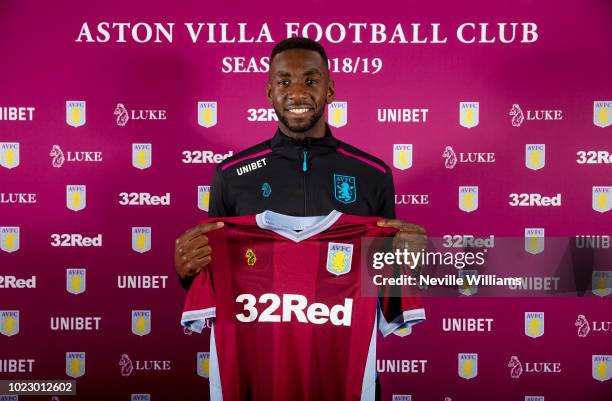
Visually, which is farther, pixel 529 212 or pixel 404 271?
pixel 529 212

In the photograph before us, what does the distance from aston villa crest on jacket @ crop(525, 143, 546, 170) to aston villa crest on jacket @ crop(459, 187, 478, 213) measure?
30 cm

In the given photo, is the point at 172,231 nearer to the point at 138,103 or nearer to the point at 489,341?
the point at 138,103

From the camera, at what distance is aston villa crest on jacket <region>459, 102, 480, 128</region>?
2.83m

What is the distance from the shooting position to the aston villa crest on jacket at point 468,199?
9.34 feet

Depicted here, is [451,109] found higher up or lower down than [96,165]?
higher up

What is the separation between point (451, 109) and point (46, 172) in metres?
2.13

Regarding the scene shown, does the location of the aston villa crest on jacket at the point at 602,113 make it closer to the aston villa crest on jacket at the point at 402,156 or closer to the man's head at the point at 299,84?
the aston villa crest on jacket at the point at 402,156

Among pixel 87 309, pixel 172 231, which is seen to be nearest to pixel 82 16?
Answer: pixel 172 231

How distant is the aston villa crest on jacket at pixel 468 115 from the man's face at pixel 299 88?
48.6 inches

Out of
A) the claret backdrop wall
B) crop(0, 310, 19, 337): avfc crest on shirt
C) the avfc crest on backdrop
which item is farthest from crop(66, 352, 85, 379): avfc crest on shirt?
the avfc crest on backdrop

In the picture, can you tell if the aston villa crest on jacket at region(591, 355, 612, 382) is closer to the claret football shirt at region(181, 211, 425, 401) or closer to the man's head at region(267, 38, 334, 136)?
the claret football shirt at region(181, 211, 425, 401)

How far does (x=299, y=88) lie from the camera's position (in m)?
1.79

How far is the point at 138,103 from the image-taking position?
285 centimetres

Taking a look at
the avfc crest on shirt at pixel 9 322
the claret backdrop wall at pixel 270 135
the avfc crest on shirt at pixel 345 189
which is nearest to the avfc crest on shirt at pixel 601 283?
the claret backdrop wall at pixel 270 135
